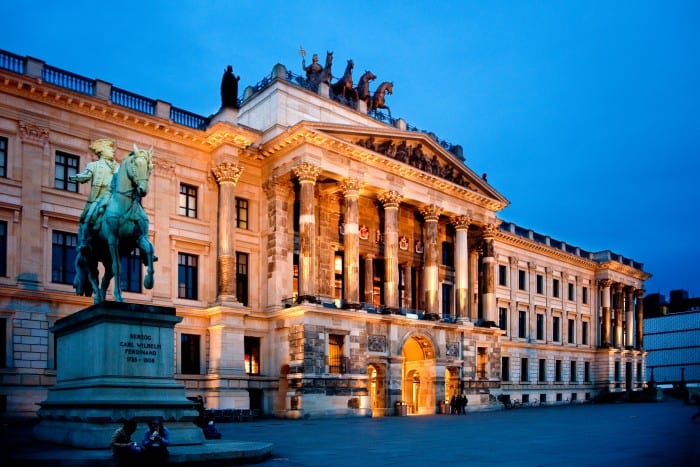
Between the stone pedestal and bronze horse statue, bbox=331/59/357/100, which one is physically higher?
bronze horse statue, bbox=331/59/357/100

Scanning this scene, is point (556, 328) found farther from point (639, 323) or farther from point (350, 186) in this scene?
point (350, 186)

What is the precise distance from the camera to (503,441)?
2091 centimetres

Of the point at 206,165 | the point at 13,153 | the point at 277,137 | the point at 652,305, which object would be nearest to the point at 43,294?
the point at 13,153

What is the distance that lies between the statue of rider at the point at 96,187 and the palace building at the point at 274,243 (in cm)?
1509

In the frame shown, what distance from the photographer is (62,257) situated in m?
33.3

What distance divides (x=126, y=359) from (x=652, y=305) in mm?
125173

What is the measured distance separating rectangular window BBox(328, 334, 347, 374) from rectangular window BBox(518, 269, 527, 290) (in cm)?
3140

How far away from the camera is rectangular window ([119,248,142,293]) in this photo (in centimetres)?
3516

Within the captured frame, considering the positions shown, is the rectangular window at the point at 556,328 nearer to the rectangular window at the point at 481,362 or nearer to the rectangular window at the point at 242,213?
the rectangular window at the point at 481,362

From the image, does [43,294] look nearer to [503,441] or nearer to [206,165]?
[206,165]

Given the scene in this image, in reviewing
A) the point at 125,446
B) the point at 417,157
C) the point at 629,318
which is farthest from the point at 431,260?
the point at 629,318

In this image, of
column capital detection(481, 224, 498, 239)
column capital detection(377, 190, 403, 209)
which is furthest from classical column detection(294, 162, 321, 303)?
column capital detection(481, 224, 498, 239)

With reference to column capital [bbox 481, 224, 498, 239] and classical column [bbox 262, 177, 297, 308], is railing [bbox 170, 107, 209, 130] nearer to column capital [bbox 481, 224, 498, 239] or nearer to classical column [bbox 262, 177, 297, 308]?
classical column [bbox 262, 177, 297, 308]

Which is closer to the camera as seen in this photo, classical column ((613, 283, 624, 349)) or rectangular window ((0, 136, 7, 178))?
rectangular window ((0, 136, 7, 178))
